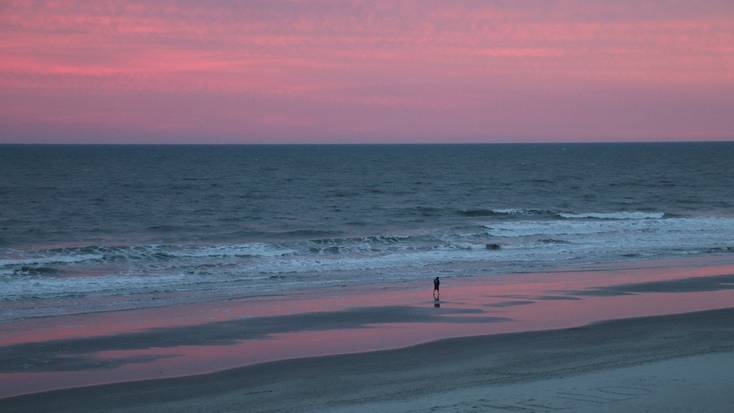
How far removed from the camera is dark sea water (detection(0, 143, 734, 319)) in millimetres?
22547

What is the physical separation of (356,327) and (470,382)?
477 centimetres

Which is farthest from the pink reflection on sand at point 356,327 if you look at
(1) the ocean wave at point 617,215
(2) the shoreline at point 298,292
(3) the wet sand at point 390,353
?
(1) the ocean wave at point 617,215

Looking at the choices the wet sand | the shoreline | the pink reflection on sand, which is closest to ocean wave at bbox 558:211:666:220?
the shoreline

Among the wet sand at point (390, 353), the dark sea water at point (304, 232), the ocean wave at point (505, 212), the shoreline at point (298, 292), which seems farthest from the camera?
the ocean wave at point (505, 212)

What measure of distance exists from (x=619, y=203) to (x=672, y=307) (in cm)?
3343

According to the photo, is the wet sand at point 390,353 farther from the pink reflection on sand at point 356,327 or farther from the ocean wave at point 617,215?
the ocean wave at point 617,215

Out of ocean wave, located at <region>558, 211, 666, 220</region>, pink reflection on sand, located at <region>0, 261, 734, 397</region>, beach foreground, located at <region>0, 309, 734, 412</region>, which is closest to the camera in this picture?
beach foreground, located at <region>0, 309, 734, 412</region>

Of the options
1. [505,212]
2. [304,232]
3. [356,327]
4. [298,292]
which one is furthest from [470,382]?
[505,212]

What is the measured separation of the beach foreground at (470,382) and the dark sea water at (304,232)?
23.0 ft

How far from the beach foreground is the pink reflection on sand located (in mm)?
712

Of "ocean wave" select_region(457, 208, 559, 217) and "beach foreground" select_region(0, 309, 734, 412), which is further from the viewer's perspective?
"ocean wave" select_region(457, 208, 559, 217)

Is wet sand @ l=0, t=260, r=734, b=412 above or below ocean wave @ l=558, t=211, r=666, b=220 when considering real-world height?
above

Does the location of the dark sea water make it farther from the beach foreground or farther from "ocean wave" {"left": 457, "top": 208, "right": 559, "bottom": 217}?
the beach foreground

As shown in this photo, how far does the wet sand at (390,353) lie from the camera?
35.3 ft
